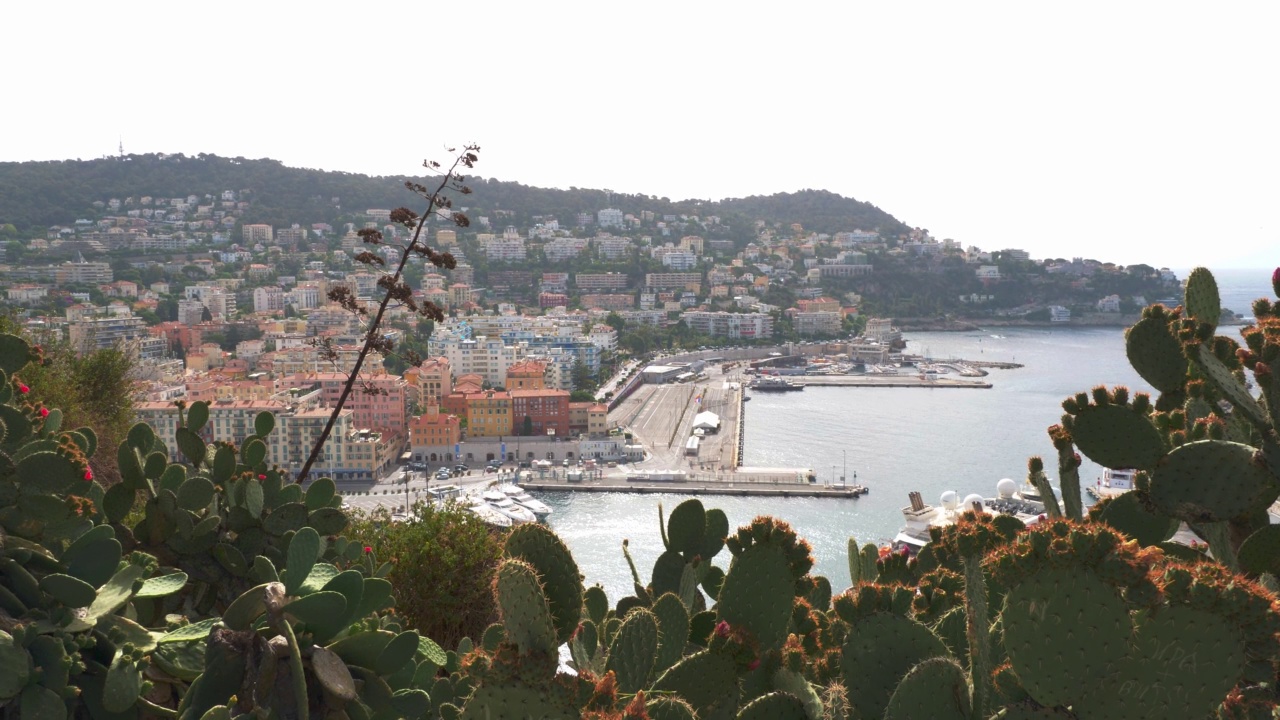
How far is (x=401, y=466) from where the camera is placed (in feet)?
58.9

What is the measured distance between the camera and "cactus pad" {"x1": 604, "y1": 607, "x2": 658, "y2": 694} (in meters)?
0.97

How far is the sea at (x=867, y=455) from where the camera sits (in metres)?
12.7

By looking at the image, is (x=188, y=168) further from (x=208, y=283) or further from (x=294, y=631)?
(x=294, y=631)

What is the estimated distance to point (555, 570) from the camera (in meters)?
0.86

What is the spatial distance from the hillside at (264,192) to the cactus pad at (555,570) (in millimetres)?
45674

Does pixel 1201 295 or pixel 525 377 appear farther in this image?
pixel 525 377

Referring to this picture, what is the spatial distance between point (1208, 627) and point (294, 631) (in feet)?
2.66

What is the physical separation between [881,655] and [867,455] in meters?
17.6

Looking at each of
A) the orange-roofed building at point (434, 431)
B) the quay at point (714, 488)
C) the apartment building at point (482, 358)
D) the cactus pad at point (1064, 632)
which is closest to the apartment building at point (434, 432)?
the orange-roofed building at point (434, 431)

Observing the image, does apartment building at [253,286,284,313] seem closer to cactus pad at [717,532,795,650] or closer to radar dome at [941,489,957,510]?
radar dome at [941,489,957,510]

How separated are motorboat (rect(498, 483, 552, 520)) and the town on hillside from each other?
8.80 feet

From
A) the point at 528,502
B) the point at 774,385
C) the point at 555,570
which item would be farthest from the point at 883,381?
the point at 555,570

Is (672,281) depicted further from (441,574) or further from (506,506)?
(441,574)

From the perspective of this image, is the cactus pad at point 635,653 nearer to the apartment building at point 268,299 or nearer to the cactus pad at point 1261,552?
the cactus pad at point 1261,552
